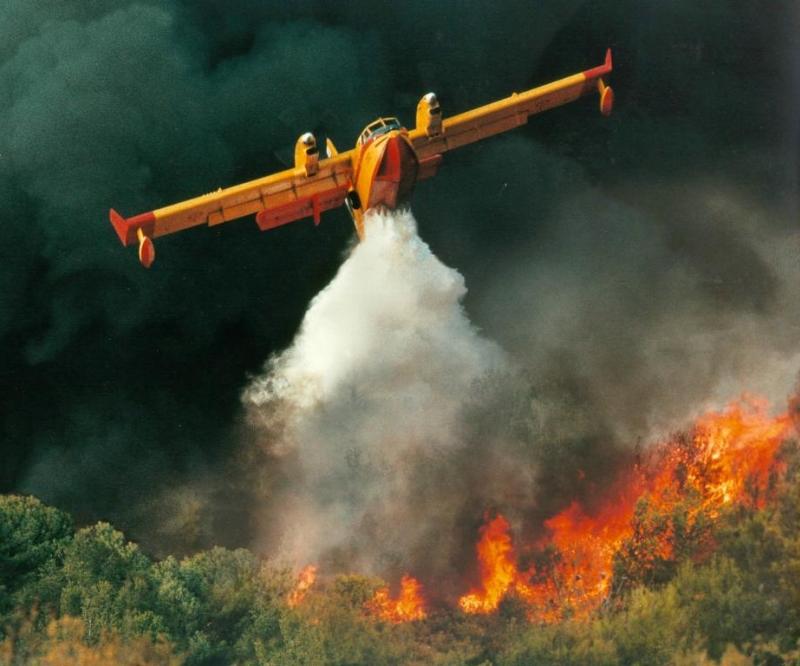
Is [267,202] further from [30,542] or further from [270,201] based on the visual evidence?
[30,542]

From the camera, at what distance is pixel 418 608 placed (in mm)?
35438

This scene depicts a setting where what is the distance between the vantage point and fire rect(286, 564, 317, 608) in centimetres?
3512

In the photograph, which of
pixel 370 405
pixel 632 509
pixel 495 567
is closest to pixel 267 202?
pixel 370 405

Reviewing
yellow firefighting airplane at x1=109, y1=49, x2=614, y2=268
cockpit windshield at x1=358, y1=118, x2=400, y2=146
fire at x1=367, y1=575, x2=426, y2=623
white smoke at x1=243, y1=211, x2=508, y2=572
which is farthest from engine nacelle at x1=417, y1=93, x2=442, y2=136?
fire at x1=367, y1=575, x2=426, y2=623

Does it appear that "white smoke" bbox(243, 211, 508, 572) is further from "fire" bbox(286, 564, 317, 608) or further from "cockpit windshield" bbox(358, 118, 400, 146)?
"cockpit windshield" bbox(358, 118, 400, 146)

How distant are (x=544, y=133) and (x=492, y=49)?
2.60m

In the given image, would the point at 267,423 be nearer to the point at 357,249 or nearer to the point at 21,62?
the point at 357,249

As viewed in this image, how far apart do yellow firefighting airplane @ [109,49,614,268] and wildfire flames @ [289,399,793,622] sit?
904 cm

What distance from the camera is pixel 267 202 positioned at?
112 feet

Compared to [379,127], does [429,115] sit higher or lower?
higher

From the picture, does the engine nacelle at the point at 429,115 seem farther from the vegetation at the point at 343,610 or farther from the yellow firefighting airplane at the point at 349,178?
the vegetation at the point at 343,610

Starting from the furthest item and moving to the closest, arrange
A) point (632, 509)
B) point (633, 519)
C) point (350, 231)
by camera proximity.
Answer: point (632, 509)
point (633, 519)
point (350, 231)

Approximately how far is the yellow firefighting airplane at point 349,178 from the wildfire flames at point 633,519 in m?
9.04

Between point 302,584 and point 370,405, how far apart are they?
4823mm
